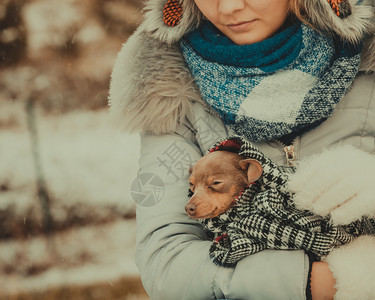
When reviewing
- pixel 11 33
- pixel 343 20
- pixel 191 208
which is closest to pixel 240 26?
pixel 343 20

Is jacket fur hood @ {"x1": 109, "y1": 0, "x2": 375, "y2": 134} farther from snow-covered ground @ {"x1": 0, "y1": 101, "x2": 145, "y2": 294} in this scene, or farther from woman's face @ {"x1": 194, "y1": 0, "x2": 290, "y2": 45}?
snow-covered ground @ {"x1": 0, "y1": 101, "x2": 145, "y2": 294}

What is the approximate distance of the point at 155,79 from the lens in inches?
56.6

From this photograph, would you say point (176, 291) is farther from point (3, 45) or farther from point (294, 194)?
point (3, 45)

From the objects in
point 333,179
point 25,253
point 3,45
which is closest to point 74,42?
point 3,45

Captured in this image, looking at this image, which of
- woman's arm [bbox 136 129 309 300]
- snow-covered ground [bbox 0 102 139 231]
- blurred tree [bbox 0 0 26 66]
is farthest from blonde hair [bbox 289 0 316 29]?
blurred tree [bbox 0 0 26 66]

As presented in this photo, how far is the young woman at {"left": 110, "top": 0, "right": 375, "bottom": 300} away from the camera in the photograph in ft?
4.08

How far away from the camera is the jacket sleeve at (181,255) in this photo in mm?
1073

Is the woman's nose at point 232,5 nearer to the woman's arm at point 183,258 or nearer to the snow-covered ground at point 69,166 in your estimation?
the woman's arm at point 183,258

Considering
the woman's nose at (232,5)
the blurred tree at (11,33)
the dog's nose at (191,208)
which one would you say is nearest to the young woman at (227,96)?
the woman's nose at (232,5)

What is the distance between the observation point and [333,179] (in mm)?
1021

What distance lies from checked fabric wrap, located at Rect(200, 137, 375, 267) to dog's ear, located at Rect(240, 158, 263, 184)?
0.04ft

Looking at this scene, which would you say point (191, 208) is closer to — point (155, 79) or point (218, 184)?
point (218, 184)

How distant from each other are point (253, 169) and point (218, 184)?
106mm

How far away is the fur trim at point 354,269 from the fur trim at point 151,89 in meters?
0.66
